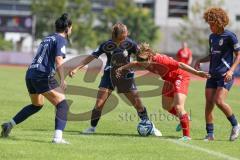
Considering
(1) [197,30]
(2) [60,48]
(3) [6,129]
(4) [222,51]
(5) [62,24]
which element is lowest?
(1) [197,30]

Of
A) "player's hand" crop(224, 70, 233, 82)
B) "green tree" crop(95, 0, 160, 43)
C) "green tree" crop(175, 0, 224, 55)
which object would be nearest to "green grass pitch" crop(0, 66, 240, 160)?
"player's hand" crop(224, 70, 233, 82)

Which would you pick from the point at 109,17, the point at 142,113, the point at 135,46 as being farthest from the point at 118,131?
the point at 109,17

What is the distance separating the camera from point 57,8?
250ft

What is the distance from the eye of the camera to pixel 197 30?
77812mm

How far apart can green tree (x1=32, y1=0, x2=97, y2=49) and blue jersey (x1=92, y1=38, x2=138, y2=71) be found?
64193 mm

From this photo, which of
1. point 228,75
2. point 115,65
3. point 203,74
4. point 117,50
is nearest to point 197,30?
point 115,65

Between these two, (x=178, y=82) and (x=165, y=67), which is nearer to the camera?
(x=165, y=67)

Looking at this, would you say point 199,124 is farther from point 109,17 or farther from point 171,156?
point 109,17

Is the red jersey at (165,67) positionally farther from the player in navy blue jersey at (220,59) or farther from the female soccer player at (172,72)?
the player in navy blue jersey at (220,59)

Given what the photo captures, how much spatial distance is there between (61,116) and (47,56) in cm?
96

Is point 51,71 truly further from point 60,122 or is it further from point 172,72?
point 172,72

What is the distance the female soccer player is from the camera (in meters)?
11.6

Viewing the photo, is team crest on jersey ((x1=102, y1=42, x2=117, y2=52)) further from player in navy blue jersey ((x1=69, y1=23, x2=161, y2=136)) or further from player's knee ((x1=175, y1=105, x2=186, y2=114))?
player's knee ((x1=175, y1=105, x2=186, y2=114))

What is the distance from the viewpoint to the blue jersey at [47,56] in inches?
413
